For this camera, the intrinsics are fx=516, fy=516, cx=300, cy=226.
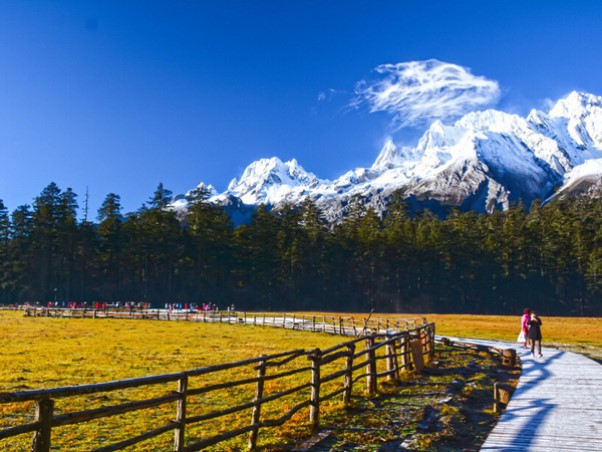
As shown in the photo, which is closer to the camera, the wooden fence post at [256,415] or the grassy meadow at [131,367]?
the wooden fence post at [256,415]

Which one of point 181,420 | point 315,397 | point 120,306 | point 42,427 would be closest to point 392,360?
point 315,397

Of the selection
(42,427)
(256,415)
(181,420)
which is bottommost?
(256,415)

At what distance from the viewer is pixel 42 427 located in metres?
5.83

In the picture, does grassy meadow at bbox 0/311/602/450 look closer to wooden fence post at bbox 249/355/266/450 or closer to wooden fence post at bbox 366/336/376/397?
wooden fence post at bbox 249/355/266/450

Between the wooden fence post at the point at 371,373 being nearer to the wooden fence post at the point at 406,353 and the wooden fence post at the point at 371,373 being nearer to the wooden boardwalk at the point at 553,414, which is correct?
the wooden boardwalk at the point at 553,414

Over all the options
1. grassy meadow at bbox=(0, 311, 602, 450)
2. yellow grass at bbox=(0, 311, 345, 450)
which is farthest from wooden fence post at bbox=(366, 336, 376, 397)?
yellow grass at bbox=(0, 311, 345, 450)

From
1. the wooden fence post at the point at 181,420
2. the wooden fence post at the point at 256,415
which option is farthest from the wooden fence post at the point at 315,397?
the wooden fence post at the point at 181,420

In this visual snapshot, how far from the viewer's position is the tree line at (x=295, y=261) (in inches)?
3632

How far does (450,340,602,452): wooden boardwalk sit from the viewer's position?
9195 millimetres

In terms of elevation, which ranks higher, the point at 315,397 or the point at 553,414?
the point at 315,397

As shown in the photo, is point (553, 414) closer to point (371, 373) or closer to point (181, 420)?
point (371, 373)

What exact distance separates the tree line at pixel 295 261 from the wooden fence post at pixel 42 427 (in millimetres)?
89722

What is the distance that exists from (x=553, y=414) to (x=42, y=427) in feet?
34.2

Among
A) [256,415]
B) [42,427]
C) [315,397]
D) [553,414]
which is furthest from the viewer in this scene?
[315,397]
